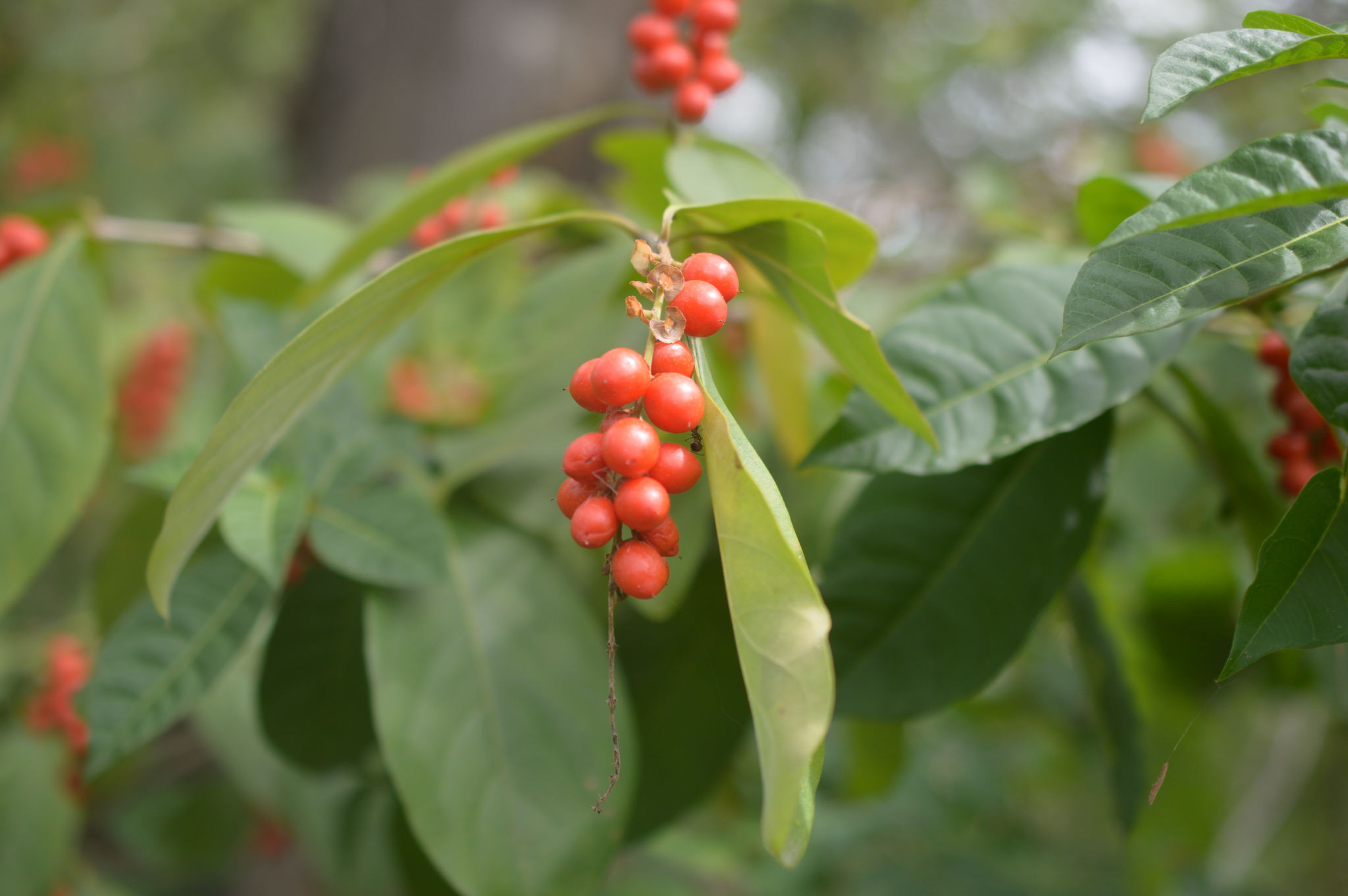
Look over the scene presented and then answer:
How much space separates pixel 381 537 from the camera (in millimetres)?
758

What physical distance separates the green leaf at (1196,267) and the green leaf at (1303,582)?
128 mm

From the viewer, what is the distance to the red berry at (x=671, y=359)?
1.55 ft

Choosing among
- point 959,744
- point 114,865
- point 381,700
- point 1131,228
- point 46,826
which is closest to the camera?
point 1131,228

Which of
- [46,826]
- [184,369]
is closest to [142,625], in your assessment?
[46,826]

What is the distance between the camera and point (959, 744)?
2.44 meters

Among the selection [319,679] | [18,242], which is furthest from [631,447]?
[18,242]

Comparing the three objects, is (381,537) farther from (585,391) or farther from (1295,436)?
(1295,436)

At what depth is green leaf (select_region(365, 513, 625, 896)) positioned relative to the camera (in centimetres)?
69

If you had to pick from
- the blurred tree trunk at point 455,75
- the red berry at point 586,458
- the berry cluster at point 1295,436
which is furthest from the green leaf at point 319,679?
the blurred tree trunk at point 455,75

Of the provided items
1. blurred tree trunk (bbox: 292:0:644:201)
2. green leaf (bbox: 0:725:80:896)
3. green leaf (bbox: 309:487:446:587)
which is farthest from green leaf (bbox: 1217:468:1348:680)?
blurred tree trunk (bbox: 292:0:644:201)

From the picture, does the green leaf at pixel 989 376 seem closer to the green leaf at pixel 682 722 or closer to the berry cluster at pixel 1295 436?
the berry cluster at pixel 1295 436

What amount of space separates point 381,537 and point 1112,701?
746 mm

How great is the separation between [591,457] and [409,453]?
502 millimetres

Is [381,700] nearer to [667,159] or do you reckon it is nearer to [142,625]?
[142,625]
